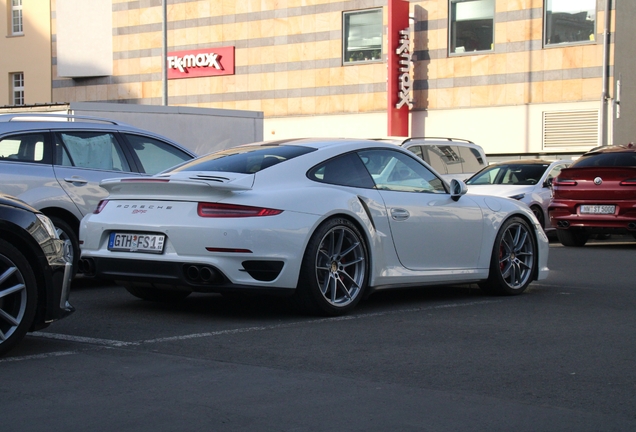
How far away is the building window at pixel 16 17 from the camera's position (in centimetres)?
3925

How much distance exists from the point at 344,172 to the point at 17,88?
34.4 m

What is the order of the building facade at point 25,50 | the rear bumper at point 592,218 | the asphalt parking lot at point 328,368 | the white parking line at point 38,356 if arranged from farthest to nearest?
the building facade at point 25,50
the rear bumper at point 592,218
the white parking line at point 38,356
the asphalt parking lot at point 328,368

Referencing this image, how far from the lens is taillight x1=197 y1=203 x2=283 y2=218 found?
22.2ft

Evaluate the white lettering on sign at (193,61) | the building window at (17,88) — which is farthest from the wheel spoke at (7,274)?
the building window at (17,88)

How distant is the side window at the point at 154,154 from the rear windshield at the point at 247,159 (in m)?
2.12

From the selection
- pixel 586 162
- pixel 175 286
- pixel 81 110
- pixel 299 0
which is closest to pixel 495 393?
pixel 175 286

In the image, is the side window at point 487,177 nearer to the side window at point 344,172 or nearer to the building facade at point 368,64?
the side window at point 344,172

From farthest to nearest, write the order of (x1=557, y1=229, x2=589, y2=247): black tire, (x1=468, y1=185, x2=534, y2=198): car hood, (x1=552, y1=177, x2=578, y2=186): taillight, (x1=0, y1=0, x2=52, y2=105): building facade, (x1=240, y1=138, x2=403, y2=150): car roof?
(x1=0, y1=0, x2=52, y2=105): building facade
(x1=468, y1=185, x2=534, y2=198): car hood
(x1=557, y1=229, x2=589, y2=247): black tire
(x1=552, y1=177, x2=578, y2=186): taillight
(x1=240, y1=138, x2=403, y2=150): car roof

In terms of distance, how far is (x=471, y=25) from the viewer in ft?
95.9

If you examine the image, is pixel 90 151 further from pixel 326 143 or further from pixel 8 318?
pixel 8 318

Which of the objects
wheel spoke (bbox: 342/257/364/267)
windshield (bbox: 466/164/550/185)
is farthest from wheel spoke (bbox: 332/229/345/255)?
windshield (bbox: 466/164/550/185)

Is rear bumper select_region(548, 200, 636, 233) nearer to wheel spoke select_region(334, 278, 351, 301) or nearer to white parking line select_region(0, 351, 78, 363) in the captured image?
wheel spoke select_region(334, 278, 351, 301)

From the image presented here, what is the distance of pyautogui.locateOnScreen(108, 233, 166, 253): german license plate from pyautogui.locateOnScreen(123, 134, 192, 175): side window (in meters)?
2.82

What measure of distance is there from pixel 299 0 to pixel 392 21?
4.28 m
